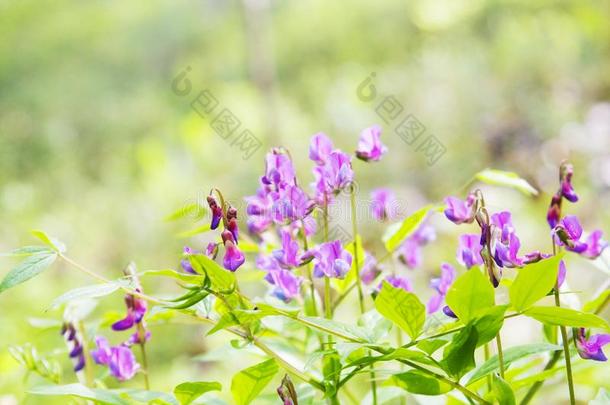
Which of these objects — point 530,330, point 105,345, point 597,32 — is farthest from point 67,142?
point 105,345

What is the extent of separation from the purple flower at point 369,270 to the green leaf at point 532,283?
0.21 metres

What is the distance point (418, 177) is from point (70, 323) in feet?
8.69

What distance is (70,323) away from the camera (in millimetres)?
631

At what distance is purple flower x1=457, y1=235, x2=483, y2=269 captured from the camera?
0.56 m

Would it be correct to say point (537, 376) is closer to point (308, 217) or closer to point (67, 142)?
point (308, 217)

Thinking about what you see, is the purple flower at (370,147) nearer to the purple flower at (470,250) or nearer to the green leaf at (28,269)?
the purple flower at (470,250)

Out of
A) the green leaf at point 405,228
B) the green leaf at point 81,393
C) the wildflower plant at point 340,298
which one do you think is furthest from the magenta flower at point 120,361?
the green leaf at point 405,228

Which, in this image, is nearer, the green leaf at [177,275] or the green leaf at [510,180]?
the green leaf at [177,275]

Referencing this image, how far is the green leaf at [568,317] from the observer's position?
0.46 metres

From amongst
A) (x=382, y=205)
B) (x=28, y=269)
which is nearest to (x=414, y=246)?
(x=382, y=205)

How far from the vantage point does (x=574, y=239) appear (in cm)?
54

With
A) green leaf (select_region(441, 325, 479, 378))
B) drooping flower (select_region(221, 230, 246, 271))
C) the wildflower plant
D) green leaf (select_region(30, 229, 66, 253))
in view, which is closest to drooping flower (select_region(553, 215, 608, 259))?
the wildflower plant

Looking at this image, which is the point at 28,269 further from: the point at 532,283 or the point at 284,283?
the point at 532,283

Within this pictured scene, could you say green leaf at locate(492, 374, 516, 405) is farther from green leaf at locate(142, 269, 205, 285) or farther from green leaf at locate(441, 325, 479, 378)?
green leaf at locate(142, 269, 205, 285)
